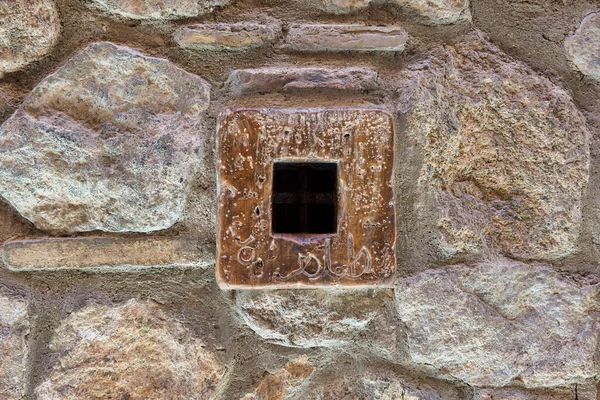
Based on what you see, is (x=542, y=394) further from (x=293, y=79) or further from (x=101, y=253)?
(x=101, y=253)

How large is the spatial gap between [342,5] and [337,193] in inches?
13.1

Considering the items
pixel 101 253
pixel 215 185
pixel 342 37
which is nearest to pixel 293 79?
pixel 342 37

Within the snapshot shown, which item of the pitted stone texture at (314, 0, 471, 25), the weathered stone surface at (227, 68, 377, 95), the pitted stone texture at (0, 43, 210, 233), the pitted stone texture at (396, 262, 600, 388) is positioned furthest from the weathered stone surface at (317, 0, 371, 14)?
the pitted stone texture at (396, 262, 600, 388)

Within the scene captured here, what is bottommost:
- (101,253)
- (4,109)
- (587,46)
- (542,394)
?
(542,394)

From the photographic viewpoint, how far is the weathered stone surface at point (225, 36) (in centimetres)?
83

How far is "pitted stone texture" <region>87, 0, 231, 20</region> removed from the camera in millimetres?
813

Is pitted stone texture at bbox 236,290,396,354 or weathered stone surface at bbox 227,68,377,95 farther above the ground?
weathered stone surface at bbox 227,68,377,95

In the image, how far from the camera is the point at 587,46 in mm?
861

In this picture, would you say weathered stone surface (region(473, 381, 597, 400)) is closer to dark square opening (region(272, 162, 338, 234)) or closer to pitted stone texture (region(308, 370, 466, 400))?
pitted stone texture (region(308, 370, 466, 400))

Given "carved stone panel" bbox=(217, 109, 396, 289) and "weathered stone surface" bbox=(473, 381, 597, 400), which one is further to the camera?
"weathered stone surface" bbox=(473, 381, 597, 400)

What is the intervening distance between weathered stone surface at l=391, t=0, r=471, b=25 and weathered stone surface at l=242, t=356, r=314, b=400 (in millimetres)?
661

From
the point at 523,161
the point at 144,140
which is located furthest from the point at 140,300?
the point at 523,161

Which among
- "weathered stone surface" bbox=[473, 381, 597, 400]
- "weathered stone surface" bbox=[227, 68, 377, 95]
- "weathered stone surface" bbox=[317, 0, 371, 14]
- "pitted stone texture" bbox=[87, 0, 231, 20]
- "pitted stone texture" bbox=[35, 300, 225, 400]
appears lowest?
"weathered stone surface" bbox=[473, 381, 597, 400]

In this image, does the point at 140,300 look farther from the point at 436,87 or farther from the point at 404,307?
the point at 436,87
